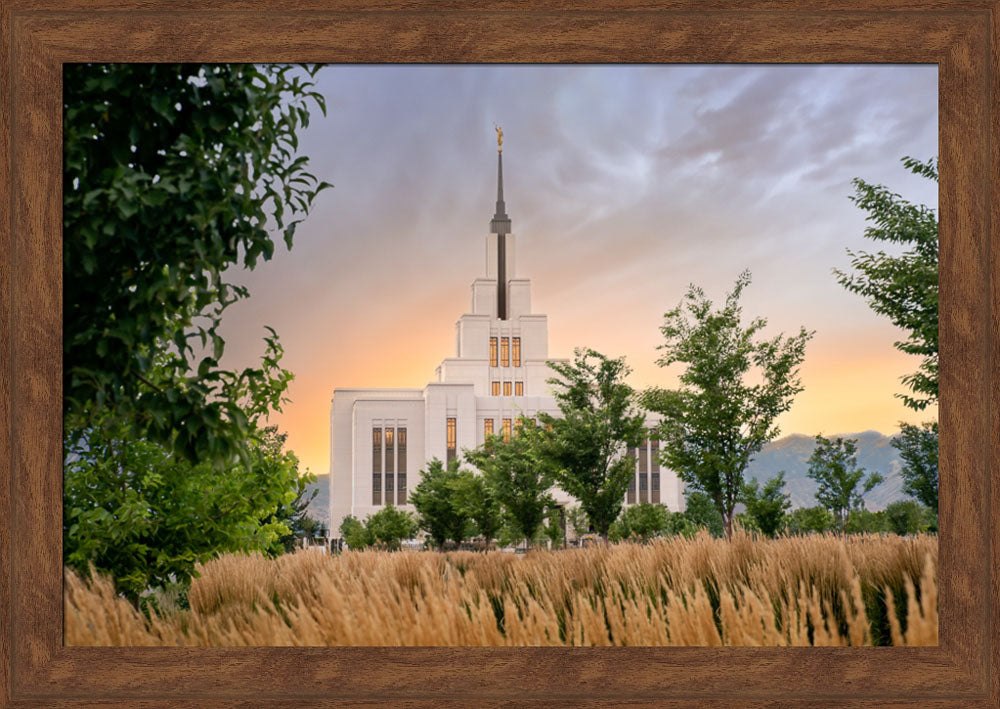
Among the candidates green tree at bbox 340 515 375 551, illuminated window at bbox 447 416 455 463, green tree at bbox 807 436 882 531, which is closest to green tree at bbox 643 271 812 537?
green tree at bbox 807 436 882 531

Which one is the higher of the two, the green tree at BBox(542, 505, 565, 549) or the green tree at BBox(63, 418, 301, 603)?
the green tree at BBox(63, 418, 301, 603)

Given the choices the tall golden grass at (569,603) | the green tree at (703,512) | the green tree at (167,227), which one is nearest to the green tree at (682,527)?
the green tree at (703,512)

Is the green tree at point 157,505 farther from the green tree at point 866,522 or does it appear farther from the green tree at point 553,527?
the green tree at point 866,522

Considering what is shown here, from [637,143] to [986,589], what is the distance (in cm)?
268

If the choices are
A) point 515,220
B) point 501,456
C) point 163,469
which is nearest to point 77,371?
point 163,469

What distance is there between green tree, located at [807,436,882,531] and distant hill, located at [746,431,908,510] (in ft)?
0.12

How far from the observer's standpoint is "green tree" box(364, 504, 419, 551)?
15.6 feet

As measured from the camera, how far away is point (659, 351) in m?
4.65

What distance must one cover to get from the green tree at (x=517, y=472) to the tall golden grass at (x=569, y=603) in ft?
4.68

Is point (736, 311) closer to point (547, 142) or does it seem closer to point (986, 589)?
point (547, 142)

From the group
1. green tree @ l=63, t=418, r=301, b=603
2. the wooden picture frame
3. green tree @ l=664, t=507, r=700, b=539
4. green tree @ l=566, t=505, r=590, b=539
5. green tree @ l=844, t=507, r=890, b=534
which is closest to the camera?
the wooden picture frame

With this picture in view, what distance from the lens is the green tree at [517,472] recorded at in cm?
586

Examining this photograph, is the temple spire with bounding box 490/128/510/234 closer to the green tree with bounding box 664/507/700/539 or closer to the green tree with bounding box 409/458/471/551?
the green tree with bounding box 409/458/471/551

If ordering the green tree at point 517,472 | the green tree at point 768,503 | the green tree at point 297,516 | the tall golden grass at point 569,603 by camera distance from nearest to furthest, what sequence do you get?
the tall golden grass at point 569,603
the green tree at point 768,503
the green tree at point 297,516
the green tree at point 517,472
